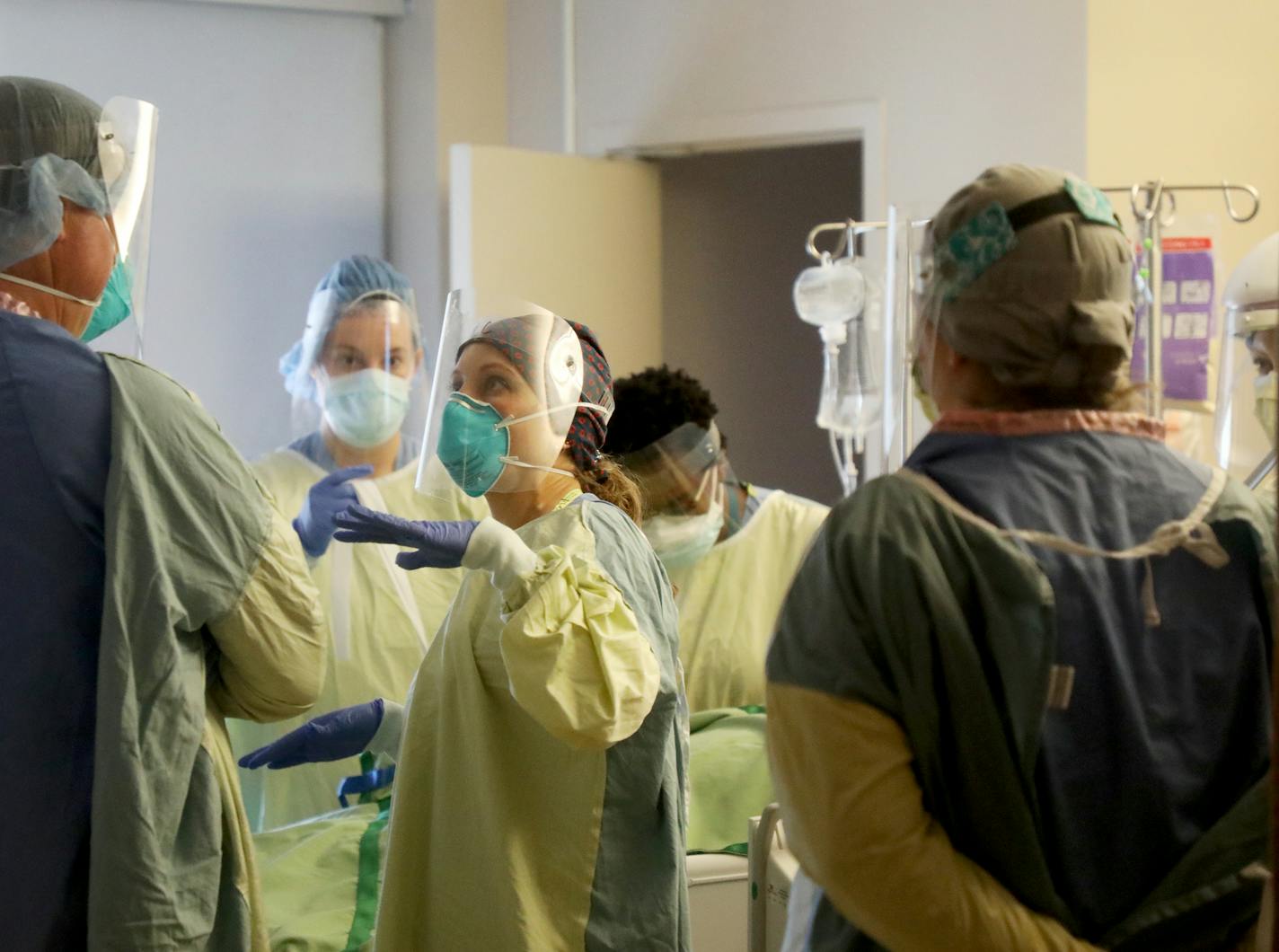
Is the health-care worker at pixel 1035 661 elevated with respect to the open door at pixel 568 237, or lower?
lower

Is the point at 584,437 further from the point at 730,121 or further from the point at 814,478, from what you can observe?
the point at 814,478

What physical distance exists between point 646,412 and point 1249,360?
1137 mm

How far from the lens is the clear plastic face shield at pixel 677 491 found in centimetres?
283

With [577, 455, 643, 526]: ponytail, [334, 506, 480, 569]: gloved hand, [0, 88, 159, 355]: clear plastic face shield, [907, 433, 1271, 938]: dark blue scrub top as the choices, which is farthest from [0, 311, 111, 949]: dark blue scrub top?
[907, 433, 1271, 938]: dark blue scrub top

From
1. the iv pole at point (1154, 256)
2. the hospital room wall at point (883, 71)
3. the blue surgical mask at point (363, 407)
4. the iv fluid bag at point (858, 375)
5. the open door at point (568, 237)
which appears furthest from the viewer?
the open door at point (568, 237)

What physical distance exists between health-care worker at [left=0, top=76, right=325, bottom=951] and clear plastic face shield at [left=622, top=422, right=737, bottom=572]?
1.27m

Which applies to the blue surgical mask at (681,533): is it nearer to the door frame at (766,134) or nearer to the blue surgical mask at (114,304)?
the blue surgical mask at (114,304)

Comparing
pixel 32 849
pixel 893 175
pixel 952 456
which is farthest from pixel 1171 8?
pixel 32 849

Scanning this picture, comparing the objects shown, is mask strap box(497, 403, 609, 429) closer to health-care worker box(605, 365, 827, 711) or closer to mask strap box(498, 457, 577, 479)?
mask strap box(498, 457, 577, 479)

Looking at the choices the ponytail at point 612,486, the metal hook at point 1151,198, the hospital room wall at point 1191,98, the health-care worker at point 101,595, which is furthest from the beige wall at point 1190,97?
the health-care worker at point 101,595

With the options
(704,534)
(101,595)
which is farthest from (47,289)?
(704,534)

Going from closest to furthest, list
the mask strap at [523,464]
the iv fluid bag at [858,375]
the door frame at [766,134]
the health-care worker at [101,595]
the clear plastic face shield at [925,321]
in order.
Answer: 1. the clear plastic face shield at [925,321]
2. the health-care worker at [101,595]
3. the mask strap at [523,464]
4. the iv fluid bag at [858,375]
5. the door frame at [766,134]

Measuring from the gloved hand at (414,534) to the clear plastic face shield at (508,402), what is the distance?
0.78 ft

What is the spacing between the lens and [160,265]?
159 inches
